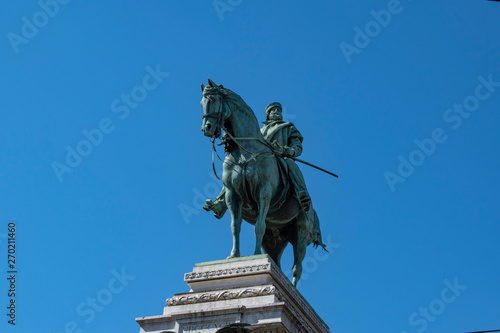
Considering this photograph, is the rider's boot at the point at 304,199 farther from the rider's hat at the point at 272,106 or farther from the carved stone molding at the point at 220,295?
the rider's hat at the point at 272,106

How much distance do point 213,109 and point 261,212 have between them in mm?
2841

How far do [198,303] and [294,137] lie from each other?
21.1 ft

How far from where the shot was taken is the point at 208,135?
21.2 m

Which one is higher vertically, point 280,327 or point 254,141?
point 254,141

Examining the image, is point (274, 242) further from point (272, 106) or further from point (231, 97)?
point (231, 97)

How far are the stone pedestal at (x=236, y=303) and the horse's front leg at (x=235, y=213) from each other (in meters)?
0.78

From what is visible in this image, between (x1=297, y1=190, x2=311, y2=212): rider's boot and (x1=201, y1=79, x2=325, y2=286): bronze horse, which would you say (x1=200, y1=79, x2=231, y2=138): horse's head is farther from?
(x1=297, y1=190, x2=311, y2=212): rider's boot

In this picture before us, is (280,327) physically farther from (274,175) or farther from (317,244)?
(317,244)

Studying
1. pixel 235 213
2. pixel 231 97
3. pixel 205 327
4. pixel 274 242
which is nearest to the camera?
pixel 205 327

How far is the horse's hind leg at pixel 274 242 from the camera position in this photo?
77.5ft

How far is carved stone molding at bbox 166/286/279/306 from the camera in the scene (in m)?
19.4

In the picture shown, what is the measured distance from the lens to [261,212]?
21.4 metres

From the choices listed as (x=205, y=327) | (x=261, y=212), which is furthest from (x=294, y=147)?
(x=205, y=327)

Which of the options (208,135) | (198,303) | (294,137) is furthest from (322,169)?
(198,303)
